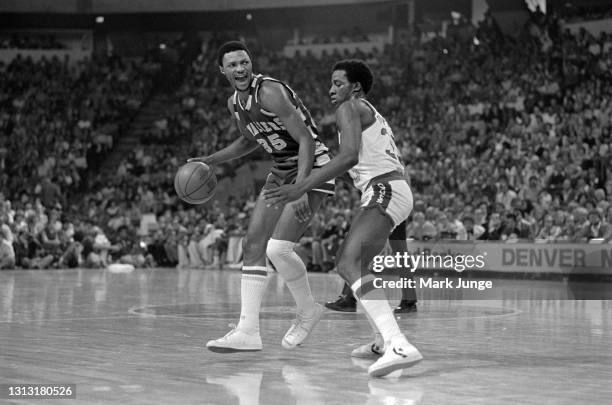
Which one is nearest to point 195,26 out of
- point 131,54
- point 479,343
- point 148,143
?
point 131,54

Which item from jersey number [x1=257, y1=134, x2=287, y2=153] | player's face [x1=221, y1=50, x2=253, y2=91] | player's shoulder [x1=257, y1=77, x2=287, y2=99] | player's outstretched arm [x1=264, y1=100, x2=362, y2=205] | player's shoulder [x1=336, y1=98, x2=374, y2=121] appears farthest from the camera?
jersey number [x1=257, y1=134, x2=287, y2=153]

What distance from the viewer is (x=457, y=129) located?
24.9 metres

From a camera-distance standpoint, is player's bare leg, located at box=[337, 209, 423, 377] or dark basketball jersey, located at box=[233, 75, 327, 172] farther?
dark basketball jersey, located at box=[233, 75, 327, 172]

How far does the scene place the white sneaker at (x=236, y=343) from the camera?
6.64 meters

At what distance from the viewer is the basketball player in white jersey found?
6043 millimetres

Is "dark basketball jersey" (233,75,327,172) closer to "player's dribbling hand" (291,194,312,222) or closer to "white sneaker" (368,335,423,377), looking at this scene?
"player's dribbling hand" (291,194,312,222)

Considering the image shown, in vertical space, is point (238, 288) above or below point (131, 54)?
below

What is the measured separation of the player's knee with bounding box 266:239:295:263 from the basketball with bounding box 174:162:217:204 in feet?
3.08

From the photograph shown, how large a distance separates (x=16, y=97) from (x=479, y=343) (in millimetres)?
26753

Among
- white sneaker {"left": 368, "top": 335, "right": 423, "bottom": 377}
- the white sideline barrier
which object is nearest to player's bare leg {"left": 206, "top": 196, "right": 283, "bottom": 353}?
white sneaker {"left": 368, "top": 335, "right": 423, "bottom": 377}

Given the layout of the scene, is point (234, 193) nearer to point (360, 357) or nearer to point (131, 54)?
point (131, 54)

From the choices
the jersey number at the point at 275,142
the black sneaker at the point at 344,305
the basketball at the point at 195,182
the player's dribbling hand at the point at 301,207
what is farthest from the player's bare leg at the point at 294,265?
the black sneaker at the point at 344,305

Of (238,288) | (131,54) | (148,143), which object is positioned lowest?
(238,288)

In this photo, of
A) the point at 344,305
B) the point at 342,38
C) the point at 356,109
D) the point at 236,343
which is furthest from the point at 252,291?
the point at 342,38
